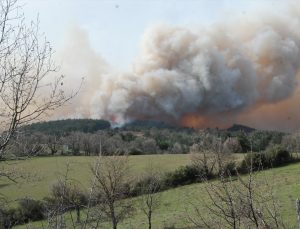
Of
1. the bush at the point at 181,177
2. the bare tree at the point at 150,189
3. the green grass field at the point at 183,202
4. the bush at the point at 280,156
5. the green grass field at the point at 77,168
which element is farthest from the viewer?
the bush at the point at 280,156

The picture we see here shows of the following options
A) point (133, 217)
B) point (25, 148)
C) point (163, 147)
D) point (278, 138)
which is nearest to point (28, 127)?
point (25, 148)

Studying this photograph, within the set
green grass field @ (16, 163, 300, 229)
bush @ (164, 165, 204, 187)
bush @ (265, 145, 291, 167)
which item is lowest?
green grass field @ (16, 163, 300, 229)

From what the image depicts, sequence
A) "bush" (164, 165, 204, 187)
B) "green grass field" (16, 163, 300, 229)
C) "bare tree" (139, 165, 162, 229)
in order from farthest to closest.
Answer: "bush" (164, 165, 204, 187)
"bare tree" (139, 165, 162, 229)
"green grass field" (16, 163, 300, 229)

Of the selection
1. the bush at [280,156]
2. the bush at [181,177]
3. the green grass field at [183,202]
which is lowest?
the green grass field at [183,202]

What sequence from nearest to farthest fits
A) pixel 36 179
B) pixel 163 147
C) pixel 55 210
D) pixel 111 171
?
pixel 55 210 < pixel 36 179 < pixel 111 171 < pixel 163 147

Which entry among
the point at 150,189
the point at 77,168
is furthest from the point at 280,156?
the point at 77,168

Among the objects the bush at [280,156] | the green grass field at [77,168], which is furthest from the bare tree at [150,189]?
the bush at [280,156]

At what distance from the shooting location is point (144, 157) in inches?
2714

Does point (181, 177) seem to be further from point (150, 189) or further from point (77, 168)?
point (77, 168)

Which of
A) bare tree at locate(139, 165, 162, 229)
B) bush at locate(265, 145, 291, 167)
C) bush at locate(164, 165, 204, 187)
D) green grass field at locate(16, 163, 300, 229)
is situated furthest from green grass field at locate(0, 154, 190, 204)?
bush at locate(265, 145, 291, 167)

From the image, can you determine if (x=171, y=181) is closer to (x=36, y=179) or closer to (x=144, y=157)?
(x=144, y=157)

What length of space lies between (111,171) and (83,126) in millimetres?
93597

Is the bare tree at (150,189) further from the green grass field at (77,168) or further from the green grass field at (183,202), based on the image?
the green grass field at (77,168)

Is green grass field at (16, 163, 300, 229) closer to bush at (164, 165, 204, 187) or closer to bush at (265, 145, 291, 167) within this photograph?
bush at (265, 145, 291, 167)
